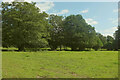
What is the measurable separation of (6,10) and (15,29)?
265 inches

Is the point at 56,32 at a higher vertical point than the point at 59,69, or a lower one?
higher

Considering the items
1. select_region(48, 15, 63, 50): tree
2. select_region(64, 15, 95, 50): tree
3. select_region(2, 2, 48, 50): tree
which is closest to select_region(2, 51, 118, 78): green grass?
select_region(2, 2, 48, 50): tree

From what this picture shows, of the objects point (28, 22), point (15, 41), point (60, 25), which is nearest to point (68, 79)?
point (28, 22)

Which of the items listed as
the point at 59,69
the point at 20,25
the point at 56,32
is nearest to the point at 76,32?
the point at 56,32

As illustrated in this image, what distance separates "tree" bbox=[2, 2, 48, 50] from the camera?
2780 centimetres

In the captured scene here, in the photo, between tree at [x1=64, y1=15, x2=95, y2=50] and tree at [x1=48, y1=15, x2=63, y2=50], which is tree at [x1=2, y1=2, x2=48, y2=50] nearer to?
tree at [x1=48, y1=15, x2=63, y2=50]

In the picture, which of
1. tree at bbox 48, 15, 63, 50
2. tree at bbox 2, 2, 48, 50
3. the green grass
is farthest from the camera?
tree at bbox 48, 15, 63, 50

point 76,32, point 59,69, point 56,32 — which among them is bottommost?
point 59,69

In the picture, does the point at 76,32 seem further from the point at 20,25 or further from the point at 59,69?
the point at 59,69

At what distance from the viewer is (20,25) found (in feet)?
93.9

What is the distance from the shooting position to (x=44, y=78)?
593 cm

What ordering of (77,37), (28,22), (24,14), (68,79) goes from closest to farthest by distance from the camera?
1. (68,79)
2. (28,22)
3. (24,14)
4. (77,37)

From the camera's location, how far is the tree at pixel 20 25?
27797mm

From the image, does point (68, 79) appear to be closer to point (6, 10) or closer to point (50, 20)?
point (6, 10)
